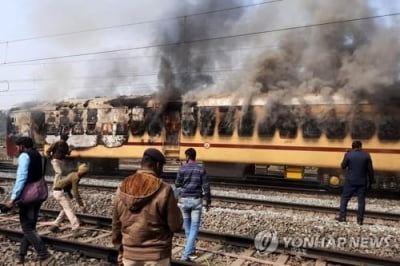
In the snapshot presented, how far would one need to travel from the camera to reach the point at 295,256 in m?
6.63

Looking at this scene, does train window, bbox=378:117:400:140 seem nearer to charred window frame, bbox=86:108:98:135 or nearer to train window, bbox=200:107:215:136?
train window, bbox=200:107:215:136

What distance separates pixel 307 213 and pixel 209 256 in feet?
15.0

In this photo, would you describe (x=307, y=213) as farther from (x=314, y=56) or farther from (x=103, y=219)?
(x=314, y=56)

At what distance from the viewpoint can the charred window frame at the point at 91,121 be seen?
19.3 meters

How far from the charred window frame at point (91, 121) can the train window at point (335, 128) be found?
9.70 m

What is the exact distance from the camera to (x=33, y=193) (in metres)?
5.77

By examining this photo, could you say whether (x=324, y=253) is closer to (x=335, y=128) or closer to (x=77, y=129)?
(x=335, y=128)

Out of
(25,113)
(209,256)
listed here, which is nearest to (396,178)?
(209,256)

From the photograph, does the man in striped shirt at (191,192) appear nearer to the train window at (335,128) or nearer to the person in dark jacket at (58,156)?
the person in dark jacket at (58,156)

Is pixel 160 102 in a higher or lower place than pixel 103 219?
higher

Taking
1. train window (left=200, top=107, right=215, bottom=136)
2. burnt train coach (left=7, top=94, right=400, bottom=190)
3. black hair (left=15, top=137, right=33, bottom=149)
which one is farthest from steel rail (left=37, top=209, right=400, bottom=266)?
train window (left=200, top=107, right=215, bottom=136)

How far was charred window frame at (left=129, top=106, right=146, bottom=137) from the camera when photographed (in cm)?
1809

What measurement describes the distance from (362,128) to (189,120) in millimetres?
6128

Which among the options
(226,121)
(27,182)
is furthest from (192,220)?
(226,121)
